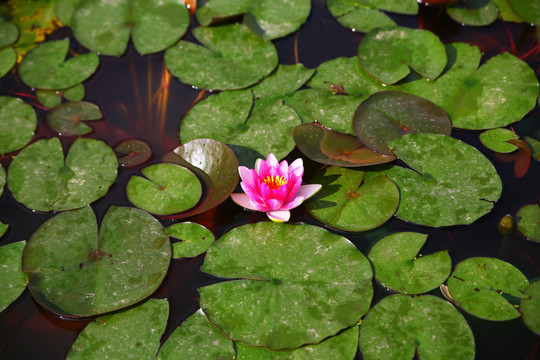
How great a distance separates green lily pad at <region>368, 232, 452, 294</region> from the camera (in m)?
2.33

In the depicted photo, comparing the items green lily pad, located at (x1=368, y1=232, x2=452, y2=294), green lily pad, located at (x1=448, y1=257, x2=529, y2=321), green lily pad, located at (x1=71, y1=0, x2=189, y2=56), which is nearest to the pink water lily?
green lily pad, located at (x1=368, y1=232, x2=452, y2=294)

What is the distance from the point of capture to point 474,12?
3.70 meters

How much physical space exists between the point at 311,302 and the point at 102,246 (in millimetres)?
1260

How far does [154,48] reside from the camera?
11.9 feet

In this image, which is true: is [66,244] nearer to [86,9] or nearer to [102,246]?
[102,246]

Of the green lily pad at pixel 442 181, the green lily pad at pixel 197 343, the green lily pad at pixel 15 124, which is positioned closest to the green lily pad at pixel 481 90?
the green lily pad at pixel 442 181

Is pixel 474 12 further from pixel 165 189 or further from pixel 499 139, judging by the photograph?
pixel 165 189

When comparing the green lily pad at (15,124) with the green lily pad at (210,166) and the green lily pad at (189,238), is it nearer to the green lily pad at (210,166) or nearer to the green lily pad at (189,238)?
the green lily pad at (210,166)

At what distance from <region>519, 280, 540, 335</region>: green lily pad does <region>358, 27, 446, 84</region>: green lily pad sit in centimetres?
162

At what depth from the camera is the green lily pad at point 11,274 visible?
2.41m

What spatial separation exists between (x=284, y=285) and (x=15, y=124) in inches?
94.0

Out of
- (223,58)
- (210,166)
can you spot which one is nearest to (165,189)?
(210,166)

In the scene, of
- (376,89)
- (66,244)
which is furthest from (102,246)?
(376,89)

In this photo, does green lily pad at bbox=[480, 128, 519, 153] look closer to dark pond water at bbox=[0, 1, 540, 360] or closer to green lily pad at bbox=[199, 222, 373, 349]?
dark pond water at bbox=[0, 1, 540, 360]
